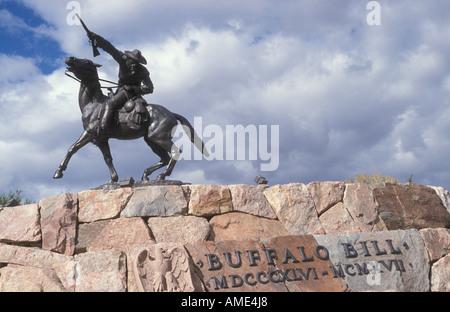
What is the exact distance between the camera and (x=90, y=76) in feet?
32.7

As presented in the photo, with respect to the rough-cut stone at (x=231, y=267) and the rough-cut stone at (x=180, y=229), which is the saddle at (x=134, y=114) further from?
the rough-cut stone at (x=231, y=267)

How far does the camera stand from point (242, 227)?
834 centimetres

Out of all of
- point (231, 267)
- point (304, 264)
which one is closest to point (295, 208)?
point (304, 264)

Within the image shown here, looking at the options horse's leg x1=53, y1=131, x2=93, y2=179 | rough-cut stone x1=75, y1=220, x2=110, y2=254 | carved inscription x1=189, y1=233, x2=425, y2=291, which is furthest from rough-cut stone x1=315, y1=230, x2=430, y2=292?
horse's leg x1=53, y1=131, x2=93, y2=179

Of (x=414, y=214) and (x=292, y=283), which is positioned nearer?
(x=292, y=283)

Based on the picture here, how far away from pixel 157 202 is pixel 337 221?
2672mm

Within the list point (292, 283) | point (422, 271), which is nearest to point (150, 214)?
point (292, 283)

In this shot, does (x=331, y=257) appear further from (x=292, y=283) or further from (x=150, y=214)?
(x=150, y=214)

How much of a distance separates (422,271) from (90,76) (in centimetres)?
618

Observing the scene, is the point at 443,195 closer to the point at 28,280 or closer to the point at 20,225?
the point at 28,280

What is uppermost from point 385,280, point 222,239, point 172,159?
point 172,159

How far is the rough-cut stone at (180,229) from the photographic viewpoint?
26.7 ft

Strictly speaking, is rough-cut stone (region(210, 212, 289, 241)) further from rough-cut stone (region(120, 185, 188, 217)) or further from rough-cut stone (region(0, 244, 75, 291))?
rough-cut stone (region(0, 244, 75, 291))
